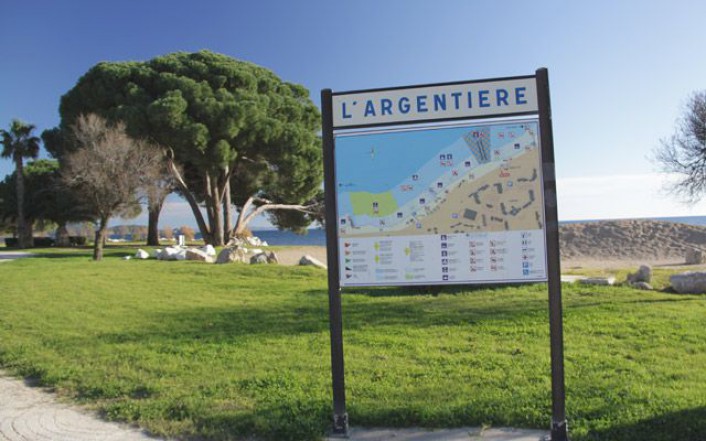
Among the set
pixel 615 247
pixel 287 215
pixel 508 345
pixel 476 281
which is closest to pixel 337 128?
pixel 476 281

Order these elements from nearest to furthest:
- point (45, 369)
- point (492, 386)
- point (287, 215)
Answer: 1. point (492, 386)
2. point (45, 369)
3. point (287, 215)

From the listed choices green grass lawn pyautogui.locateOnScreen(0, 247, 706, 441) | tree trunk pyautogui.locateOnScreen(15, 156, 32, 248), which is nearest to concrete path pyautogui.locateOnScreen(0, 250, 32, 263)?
tree trunk pyautogui.locateOnScreen(15, 156, 32, 248)

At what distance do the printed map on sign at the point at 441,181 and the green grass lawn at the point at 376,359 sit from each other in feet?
4.98

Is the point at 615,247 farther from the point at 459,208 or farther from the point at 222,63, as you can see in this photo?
the point at 459,208

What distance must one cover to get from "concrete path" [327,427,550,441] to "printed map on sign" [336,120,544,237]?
5.01ft

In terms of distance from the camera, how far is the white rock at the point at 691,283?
35.3 feet

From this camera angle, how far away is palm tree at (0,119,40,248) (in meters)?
40.7

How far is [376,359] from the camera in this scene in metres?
6.08

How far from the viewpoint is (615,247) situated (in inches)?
1237

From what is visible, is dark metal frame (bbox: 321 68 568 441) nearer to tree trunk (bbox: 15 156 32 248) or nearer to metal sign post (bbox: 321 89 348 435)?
metal sign post (bbox: 321 89 348 435)

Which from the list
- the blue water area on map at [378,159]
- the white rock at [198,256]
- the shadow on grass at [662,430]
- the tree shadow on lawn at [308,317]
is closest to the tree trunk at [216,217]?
the white rock at [198,256]

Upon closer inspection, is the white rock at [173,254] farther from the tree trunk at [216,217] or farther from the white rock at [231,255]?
the tree trunk at [216,217]

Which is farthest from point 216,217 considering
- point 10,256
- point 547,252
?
point 547,252

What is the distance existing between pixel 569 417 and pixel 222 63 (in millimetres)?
34467
